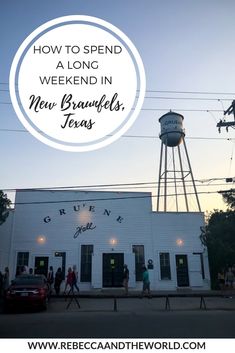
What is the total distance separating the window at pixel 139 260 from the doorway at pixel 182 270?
8.55 ft

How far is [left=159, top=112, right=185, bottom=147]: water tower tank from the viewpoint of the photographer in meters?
31.1

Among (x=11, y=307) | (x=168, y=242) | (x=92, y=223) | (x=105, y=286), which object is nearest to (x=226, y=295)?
(x=168, y=242)

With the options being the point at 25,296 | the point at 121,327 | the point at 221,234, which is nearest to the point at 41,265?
the point at 25,296

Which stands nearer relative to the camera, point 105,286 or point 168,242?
point 105,286

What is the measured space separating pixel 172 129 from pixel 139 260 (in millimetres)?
12590

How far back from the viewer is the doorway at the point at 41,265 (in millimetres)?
24062

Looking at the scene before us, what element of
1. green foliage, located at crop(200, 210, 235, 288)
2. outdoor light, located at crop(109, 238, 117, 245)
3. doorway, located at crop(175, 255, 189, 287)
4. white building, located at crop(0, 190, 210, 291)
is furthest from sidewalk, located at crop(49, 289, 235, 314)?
outdoor light, located at crop(109, 238, 117, 245)

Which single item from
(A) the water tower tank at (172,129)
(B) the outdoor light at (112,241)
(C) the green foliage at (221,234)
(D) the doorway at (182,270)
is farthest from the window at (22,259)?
(A) the water tower tank at (172,129)

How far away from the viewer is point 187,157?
30828 millimetres
